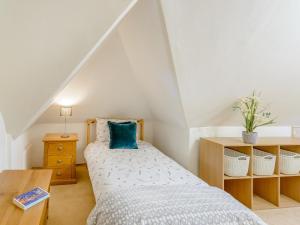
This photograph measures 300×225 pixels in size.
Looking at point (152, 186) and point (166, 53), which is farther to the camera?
point (166, 53)

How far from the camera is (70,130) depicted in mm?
3992

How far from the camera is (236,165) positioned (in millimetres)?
2672

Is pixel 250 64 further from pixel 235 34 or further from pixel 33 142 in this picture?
pixel 33 142

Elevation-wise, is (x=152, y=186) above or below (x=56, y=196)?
above

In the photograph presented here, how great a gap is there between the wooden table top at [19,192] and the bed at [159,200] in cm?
44

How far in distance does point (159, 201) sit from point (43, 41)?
1.29 meters

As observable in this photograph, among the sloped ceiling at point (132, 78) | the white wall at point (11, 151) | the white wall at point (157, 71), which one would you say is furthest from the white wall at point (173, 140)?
the white wall at point (11, 151)

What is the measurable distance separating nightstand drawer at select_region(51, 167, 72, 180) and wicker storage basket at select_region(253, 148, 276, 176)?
2.32 meters

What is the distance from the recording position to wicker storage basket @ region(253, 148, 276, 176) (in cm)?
277

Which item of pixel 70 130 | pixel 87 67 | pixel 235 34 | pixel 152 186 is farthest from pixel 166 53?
pixel 70 130

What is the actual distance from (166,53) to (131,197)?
1323 millimetres

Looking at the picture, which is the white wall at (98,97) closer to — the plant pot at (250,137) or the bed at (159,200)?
the bed at (159,200)

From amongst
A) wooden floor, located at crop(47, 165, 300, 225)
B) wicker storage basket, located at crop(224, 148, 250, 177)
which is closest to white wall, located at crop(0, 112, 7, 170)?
wooden floor, located at crop(47, 165, 300, 225)

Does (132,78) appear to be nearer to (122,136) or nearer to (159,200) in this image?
(122,136)
